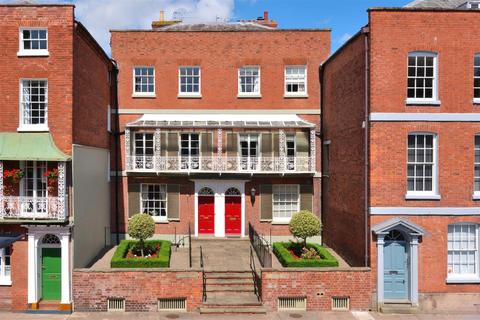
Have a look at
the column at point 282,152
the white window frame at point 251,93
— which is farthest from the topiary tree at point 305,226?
the white window frame at point 251,93

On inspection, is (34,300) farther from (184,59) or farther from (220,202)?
(184,59)

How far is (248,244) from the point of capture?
2269 centimetres

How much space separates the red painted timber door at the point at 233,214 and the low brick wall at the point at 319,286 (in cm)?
770

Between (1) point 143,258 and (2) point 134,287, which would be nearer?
→ (2) point 134,287

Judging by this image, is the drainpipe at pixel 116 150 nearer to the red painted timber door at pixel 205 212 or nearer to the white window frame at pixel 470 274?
the red painted timber door at pixel 205 212

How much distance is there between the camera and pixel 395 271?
16.8 metres

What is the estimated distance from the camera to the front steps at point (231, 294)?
16.0 meters

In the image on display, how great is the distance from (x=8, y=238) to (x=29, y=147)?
3457mm

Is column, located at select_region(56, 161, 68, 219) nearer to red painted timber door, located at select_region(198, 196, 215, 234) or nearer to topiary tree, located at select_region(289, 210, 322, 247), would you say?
red painted timber door, located at select_region(198, 196, 215, 234)

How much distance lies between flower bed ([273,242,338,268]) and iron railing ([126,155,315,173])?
4.35m

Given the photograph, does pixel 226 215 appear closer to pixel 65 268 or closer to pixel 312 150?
pixel 312 150

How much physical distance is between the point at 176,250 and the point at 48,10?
12.2m

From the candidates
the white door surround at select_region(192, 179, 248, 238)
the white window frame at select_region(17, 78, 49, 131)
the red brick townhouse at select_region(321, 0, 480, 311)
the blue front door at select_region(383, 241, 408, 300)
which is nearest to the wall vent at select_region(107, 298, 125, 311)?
the white window frame at select_region(17, 78, 49, 131)

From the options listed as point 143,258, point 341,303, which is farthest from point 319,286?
point 143,258
